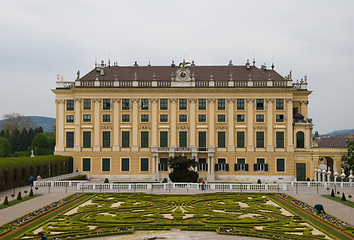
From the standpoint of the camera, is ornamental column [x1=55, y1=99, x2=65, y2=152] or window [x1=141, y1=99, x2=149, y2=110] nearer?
window [x1=141, y1=99, x2=149, y2=110]

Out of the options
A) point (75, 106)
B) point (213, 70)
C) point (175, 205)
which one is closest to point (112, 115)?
point (75, 106)

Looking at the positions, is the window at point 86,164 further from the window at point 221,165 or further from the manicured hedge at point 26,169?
the window at point 221,165

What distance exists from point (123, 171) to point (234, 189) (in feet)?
89.8

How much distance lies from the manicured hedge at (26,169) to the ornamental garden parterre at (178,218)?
11.4 meters

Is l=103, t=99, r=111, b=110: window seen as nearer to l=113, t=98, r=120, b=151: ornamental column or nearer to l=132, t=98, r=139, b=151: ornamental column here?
l=113, t=98, r=120, b=151: ornamental column

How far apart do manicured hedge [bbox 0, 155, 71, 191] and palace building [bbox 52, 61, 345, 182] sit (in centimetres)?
842

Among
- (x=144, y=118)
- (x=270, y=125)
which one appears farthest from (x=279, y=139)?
(x=144, y=118)

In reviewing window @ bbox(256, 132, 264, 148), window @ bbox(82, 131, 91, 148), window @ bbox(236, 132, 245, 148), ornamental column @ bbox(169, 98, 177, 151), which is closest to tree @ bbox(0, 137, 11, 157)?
window @ bbox(82, 131, 91, 148)

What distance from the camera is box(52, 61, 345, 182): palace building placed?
70812 mm

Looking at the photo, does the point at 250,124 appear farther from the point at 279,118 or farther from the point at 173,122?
the point at 173,122

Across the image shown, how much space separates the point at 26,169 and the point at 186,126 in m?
28.5

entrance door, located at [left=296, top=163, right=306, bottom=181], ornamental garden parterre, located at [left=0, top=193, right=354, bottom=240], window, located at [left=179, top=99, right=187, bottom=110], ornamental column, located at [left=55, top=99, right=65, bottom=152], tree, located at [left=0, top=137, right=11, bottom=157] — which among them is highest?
window, located at [left=179, top=99, right=187, bottom=110]

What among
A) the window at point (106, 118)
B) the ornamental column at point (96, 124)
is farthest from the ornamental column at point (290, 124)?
the ornamental column at point (96, 124)

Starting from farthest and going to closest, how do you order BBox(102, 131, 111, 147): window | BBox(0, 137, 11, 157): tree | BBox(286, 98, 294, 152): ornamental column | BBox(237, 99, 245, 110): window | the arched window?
1. BBox(0, 137, 11, 157): tree
2. BBox(102, 131, 111, 147): window
3. BBox(237, 99, 245, 110): window
4. the arched window
5. BBox(286, 98, 294, 152): ornamental column
